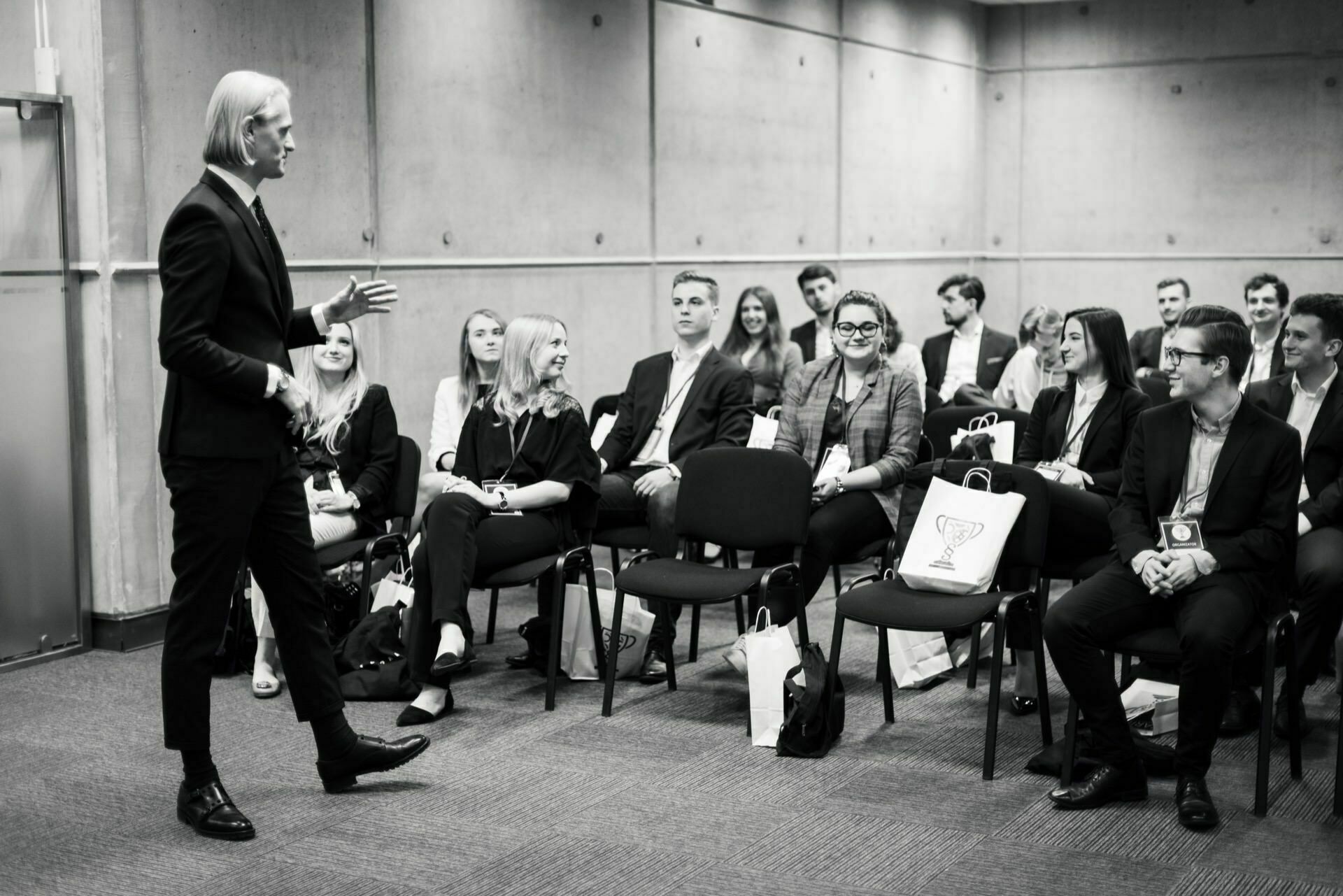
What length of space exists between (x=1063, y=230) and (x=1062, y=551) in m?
7.10

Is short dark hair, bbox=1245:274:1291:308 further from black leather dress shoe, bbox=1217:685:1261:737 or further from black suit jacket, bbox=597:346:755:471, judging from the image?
black leather dress shoe, bbox=1217:685:1261:737

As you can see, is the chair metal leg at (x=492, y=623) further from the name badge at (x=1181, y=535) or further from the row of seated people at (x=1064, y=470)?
the name badge at (x=1181, y=535)

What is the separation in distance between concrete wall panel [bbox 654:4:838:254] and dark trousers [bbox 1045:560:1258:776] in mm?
4644

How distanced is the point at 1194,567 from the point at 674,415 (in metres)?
2.50

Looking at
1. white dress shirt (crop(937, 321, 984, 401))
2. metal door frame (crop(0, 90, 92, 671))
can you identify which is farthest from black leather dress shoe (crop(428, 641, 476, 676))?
white dress shirt (crop(937, 321, 984, 401))

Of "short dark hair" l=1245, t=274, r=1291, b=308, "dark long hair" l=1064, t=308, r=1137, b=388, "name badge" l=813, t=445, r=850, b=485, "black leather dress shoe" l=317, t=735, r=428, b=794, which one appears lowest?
"black leather dress shoe" l=317, t=735, r=428, b=794

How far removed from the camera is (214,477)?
3.40 meters

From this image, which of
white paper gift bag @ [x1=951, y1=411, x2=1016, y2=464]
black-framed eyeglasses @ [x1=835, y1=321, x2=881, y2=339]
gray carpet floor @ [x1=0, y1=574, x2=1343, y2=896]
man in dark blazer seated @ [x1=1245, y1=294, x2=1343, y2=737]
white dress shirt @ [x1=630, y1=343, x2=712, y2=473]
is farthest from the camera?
white dress shirt @ [x1=630, y1=343, x2=712, y2=473]

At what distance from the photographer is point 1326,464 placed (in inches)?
174

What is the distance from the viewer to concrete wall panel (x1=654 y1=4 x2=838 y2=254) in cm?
810

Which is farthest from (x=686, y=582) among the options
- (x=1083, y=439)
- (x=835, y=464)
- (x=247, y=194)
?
(x=247, y=194)

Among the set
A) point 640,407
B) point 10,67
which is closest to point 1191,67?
point 640,407

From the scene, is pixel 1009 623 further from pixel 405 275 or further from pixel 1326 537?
pixel 405 275

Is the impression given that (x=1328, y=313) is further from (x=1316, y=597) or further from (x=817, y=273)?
(x=817, y=273)
